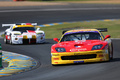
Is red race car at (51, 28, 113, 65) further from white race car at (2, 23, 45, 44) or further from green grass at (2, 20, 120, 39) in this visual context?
green grass at (2, 20, 120, 39)

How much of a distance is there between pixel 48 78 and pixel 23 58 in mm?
5040

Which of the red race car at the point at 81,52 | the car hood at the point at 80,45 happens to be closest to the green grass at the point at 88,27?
the car hood at the point at 80,45

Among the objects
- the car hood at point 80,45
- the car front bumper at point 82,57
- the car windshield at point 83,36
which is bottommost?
the car front bumper at point 82,57

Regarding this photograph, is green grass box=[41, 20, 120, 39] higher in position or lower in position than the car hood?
higher

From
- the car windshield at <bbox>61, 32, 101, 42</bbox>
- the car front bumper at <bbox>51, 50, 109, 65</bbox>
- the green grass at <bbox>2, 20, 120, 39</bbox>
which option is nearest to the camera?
the car front bumper at <bbox>51, 50, 109, 65</bbox>

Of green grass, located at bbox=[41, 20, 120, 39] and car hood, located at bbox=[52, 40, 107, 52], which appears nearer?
car hood, located at bbox=[52, 40, 107, 52]

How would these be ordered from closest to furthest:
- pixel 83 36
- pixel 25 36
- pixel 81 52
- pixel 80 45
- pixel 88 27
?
pixel 81 52, pixel 80 45, pixel 83 36, pixel 25 36, pixel 88 27

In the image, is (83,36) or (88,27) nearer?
(83,36)

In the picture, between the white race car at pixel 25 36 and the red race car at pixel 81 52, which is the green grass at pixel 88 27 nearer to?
the white race car at pixel 25 36

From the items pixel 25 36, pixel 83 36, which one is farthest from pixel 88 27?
pixel 83 36

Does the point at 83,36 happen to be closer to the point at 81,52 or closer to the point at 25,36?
the point at 81,52

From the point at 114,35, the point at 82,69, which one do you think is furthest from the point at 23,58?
the point at 114,35

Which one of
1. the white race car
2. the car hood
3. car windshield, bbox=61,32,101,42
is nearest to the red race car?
the car hood

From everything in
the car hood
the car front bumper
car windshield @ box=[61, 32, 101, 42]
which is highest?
car windshield @ box=[61, 32, 101, 42]
